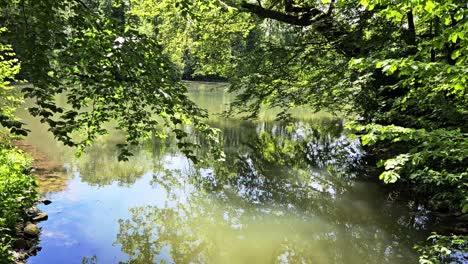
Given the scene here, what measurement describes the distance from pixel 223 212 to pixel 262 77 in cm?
464

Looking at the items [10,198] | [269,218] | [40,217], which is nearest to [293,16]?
[269,218]

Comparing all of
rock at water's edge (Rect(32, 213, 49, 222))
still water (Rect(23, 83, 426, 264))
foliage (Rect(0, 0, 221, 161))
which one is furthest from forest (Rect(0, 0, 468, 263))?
still water (Rect(23, 83, 426, 264))

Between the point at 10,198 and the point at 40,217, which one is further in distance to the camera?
the point at 40,217

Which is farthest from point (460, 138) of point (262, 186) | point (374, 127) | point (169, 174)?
point (169, 174)

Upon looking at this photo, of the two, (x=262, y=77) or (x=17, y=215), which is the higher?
(x=262, y=77)

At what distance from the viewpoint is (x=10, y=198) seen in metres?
6.91

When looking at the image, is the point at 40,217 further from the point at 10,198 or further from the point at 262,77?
the point at 262,77

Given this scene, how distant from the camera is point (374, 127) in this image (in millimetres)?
4188

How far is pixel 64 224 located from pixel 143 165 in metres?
5.02

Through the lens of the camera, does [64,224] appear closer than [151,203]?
Yes

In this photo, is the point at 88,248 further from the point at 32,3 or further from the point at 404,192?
the point at 404,192

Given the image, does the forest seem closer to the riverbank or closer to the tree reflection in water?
the riverbank

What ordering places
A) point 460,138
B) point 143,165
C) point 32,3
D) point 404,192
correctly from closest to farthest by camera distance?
point 32,3 → point 460,138 → point 404,192 → point 143,165

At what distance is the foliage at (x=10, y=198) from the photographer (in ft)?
21.0
